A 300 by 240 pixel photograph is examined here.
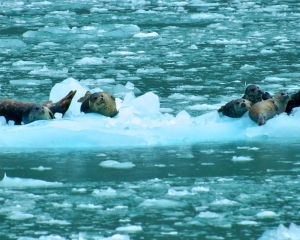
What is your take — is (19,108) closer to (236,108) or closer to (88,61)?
(236,108)

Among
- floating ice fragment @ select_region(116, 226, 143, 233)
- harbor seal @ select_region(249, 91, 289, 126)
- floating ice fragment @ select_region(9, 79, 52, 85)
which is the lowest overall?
floating ice fragment @ select_region(9, 79, 52, 85)

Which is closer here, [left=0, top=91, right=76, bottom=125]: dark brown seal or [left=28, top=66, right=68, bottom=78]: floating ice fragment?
[left=0, top=91, right=76, bottom=125]: dark brown seal

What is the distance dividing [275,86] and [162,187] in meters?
3.79

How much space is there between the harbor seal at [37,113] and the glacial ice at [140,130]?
6.3 inches

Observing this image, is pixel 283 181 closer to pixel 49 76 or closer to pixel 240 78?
pixel 240 78

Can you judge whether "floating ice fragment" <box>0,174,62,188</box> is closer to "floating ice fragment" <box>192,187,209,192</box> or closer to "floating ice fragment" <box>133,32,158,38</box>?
"floating ice fragment" <box>192,187,209,192</box>

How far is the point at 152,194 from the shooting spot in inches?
181

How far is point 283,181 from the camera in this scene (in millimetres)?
4852

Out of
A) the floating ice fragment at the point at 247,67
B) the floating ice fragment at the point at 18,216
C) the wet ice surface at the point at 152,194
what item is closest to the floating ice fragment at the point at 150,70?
the floating ice fragment at the point at 247,67

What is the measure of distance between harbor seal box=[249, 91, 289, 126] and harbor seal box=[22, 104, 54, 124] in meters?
1.55

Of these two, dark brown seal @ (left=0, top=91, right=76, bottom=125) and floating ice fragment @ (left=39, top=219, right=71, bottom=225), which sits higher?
floating ice fragment @ (left=39, top=219, right=71, bottom=225)

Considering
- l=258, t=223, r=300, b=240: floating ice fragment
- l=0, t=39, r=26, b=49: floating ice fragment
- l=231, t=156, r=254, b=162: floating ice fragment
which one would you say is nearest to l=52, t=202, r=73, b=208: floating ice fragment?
l=258, t=223, r=300, b=240: floating ice fragment

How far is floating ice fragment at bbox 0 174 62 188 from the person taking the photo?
15.9 ft

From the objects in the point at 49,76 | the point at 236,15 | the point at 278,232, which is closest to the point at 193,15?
the point at 236,15
